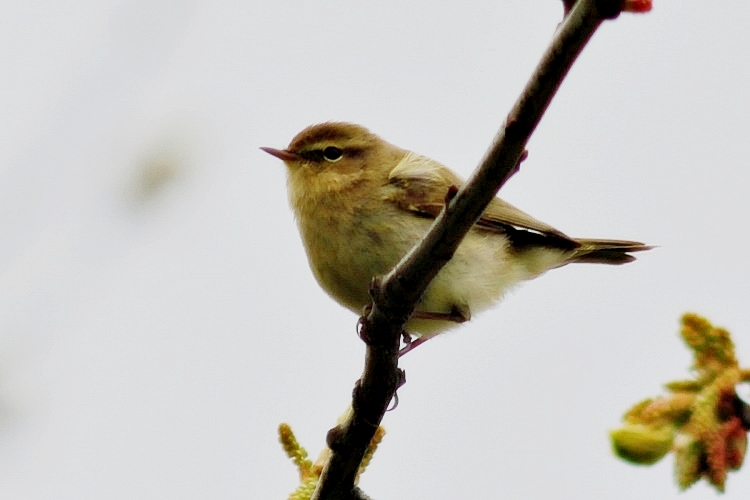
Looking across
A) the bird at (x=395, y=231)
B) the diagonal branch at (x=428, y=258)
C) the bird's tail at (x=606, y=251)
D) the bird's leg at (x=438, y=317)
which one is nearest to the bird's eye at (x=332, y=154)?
the bird at (x=395, y=231)

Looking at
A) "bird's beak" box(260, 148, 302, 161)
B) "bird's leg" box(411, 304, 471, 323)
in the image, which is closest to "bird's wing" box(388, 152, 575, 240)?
"bird's leg" box(411, 304, 471, 323)

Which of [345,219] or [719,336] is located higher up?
[345,219]

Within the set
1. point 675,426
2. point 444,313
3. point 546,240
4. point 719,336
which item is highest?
point 546,240

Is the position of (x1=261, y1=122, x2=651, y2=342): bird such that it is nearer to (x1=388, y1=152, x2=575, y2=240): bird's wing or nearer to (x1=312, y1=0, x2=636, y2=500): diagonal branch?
(x1=388, y1=152, x2=575, y2=240): bird's wing

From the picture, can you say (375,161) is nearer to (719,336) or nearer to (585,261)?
(585,261)

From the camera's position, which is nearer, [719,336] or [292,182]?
[719,336]

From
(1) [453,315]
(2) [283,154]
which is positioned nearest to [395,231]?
(1) [453,315]

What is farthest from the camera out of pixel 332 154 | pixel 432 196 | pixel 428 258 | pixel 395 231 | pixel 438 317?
pixel 332 154

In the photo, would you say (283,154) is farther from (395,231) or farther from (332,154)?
(395,231)

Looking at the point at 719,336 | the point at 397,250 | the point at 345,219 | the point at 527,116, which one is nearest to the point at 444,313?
the point at 397,250
